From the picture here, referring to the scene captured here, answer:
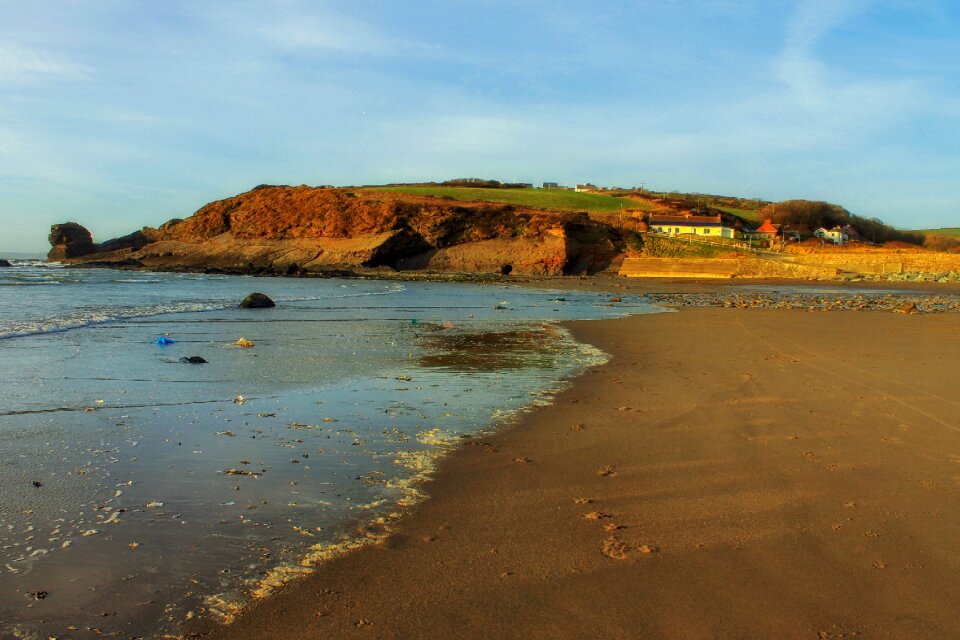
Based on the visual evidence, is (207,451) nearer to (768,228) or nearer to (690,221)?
(690,221)

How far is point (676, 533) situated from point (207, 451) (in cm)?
377

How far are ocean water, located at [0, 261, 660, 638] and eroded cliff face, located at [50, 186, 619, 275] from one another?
4533 cm

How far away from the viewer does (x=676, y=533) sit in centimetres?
426

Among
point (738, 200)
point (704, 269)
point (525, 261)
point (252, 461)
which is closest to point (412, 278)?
point (525, 261)

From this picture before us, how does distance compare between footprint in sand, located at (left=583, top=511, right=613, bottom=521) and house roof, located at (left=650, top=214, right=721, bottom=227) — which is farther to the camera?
house roof, located at (left=650, top=214, right=721, bottom=227)

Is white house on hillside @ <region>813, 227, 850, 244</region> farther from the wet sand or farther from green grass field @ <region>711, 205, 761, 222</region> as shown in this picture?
the wet sand

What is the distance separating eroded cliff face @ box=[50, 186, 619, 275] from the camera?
6112cm

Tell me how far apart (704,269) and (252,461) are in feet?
182

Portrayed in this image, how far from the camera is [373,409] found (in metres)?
7.90

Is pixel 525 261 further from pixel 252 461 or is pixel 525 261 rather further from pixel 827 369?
pixel 252 461

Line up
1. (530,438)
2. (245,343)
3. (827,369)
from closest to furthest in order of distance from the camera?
(530,438) < (827,369) < (245,343)

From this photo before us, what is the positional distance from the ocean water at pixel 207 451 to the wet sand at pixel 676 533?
0.39 m

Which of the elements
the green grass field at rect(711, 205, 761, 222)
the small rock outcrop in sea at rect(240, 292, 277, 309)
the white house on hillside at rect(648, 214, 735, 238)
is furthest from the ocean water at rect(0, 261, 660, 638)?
the green grass field at rect(711, 205, 761, 222)

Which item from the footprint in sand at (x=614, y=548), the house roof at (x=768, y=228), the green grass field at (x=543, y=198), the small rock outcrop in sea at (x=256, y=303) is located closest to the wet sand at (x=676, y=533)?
the footprint in sand at (x=614, y=548)
